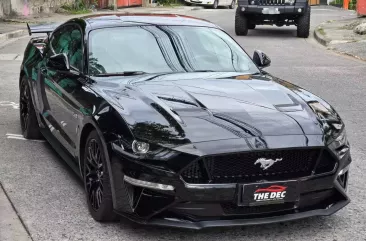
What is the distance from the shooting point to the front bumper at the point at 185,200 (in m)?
3.73

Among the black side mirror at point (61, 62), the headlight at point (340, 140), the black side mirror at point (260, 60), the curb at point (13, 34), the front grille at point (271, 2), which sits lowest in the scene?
the curb at point (13, 34)

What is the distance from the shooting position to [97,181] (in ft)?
14.2

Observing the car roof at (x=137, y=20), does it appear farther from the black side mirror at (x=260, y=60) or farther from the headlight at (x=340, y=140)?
the headlight at (x=340, y=140)

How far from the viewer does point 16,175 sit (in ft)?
17.9

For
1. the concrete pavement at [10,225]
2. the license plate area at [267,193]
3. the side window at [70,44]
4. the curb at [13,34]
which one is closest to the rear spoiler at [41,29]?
the side window at [70,44]

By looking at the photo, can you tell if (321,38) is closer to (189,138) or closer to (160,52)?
(160,52)

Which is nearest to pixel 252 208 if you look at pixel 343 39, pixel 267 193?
pixel 267 193

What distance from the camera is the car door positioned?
15.9ft

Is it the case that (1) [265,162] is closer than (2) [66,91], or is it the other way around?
(1) [265,162]

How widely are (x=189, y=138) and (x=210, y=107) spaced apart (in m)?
0.47

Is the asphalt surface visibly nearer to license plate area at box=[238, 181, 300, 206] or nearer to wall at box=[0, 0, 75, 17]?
license plate area at box=[238, 181, 300, 206]

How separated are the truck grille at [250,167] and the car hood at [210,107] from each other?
13cm

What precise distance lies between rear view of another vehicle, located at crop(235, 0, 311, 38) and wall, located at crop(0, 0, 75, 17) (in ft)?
28.1

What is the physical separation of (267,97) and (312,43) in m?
13.6
